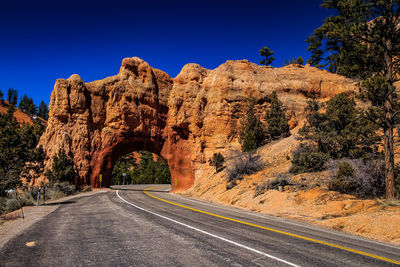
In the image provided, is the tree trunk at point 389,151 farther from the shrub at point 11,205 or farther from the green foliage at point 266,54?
the green foliage at point 266,54

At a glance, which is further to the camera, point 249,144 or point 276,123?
point 276,123

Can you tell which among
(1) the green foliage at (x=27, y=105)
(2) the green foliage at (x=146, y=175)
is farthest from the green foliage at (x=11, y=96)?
(2) the green foliage at (x=146, y=175)

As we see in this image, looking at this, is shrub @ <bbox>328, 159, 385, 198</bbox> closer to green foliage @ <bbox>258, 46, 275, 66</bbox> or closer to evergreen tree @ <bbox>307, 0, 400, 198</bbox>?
evergreen tree @ <bbox>307, 0, 400, 198</bbox>

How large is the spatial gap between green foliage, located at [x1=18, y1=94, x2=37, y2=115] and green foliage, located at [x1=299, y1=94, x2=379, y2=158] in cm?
11851

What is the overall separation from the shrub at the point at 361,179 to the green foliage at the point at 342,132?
7.46 feet

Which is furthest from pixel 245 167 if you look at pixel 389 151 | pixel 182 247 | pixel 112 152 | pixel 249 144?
pixel 112 152

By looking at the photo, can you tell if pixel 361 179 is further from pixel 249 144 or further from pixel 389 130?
pixel 249 144

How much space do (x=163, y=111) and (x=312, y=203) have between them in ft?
91.2

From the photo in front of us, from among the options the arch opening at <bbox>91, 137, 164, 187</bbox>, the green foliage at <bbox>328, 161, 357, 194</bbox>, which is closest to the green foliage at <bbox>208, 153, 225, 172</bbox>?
the arch opening at <bbox>91, 137, 164, 187</bbox>

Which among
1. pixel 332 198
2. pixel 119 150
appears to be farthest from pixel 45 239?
pixel 119 150

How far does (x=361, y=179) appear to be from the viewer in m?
12.7

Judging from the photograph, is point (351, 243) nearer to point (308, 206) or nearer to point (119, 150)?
point (308, 206)

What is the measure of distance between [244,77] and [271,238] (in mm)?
32301

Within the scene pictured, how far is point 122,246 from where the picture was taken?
5703 mm
